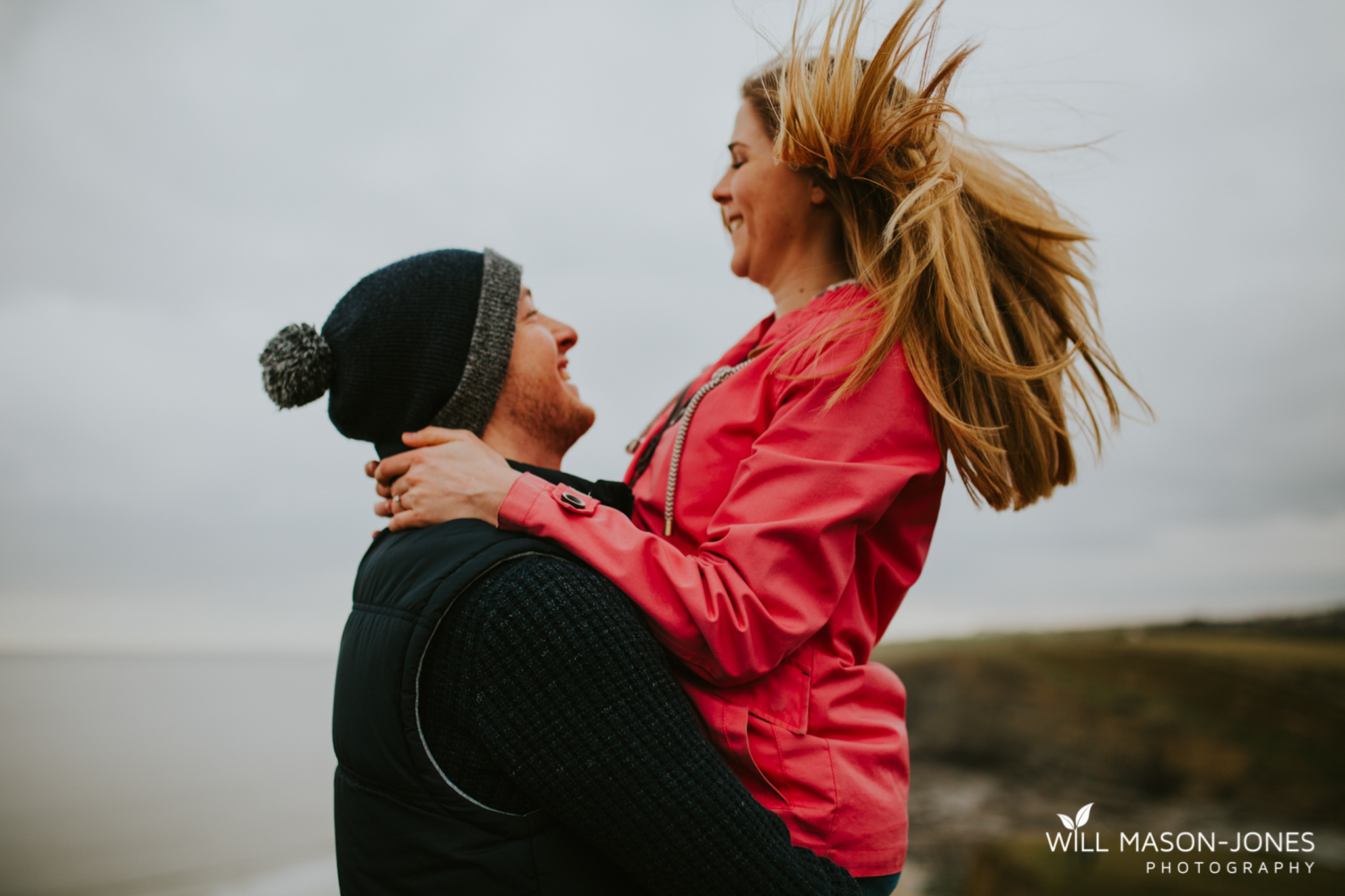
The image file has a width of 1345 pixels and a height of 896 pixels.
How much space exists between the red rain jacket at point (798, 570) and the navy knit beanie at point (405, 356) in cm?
45

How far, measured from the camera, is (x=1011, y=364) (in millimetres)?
1677

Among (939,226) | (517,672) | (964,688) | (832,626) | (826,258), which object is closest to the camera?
(517,672)

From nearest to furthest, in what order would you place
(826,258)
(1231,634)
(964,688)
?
(826,258), (1231,634), (964,688)

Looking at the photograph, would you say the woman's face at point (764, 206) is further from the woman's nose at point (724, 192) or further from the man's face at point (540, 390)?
the man's face at point (540, 390)

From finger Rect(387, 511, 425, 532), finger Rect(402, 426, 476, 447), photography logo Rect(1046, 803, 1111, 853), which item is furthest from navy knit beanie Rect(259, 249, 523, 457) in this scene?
photography logo Rect(1046, 803, 1111, 853)

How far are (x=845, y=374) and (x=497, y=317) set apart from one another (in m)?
0.88

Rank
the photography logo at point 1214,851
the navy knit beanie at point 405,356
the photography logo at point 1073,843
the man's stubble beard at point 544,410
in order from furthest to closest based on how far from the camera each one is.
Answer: the photography logo at point 1073,843
the photography logo at point 1214,851
the man's stubble beard at point 544,410
the navy knit beanie at point 405,356

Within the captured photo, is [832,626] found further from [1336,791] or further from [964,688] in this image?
[964,688]

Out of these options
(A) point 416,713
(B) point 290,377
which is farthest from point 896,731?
(B) point 290,377

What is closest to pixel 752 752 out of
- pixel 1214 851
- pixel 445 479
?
pixel 445 479

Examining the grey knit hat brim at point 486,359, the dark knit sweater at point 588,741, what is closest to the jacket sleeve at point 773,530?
the dark knit sweater at point 588,741

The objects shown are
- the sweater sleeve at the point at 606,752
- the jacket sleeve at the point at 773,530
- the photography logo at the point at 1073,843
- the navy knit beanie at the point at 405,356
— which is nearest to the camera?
the sweater sleeve at the point at 606,752

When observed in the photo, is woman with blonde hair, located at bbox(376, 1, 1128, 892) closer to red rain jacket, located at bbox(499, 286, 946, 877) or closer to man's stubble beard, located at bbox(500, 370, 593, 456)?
red rain jacket, located at bbox(499, 286, 946, 877)

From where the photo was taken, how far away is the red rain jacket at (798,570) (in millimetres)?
1382
